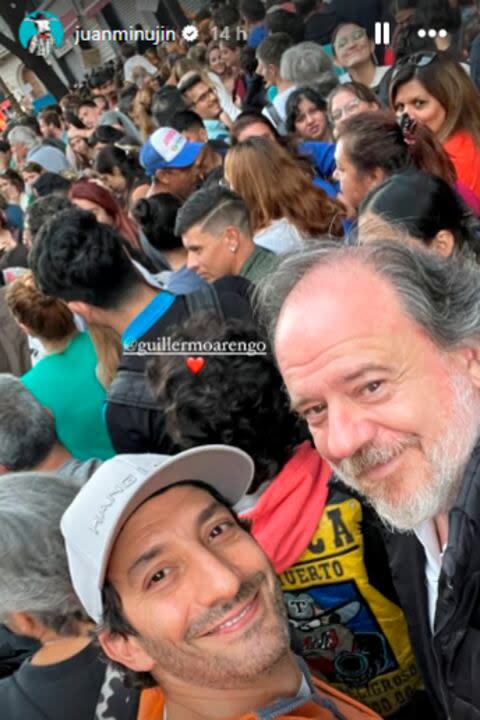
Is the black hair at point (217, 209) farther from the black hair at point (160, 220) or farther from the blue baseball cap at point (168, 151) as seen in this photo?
the blue baseball cap at point (168, 151)

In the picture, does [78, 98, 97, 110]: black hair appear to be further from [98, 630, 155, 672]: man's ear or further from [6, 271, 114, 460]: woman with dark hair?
[98, 630, 155, 672]: man's ear

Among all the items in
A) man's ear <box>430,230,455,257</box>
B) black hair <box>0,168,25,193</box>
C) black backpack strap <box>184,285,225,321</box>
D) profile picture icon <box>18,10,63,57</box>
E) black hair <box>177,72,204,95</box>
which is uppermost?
profile picture icon <box>18,10,63,57</box>

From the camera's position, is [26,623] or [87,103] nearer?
[26,623]

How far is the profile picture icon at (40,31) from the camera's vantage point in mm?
3693

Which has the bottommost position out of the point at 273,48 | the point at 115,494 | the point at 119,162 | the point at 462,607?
the point at 119,162

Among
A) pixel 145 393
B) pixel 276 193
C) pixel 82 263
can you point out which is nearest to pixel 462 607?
pixel 145 393

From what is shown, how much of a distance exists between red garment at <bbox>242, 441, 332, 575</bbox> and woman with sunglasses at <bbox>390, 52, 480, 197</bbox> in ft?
5.63

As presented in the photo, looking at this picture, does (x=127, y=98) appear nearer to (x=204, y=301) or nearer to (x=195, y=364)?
(x=204, y=301)

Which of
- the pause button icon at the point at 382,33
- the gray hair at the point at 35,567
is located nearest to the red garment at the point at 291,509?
the gray hair at the point at 35,567

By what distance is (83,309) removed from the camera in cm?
260

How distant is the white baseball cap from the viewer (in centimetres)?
→ 139

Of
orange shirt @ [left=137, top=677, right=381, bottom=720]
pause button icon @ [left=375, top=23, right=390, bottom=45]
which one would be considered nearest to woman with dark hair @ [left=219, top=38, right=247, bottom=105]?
pause button icon @ [left=375, top=23, right=390, bottom=45]

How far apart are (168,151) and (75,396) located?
170 cm

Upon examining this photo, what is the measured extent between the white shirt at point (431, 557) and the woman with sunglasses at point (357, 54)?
9.12 ft
